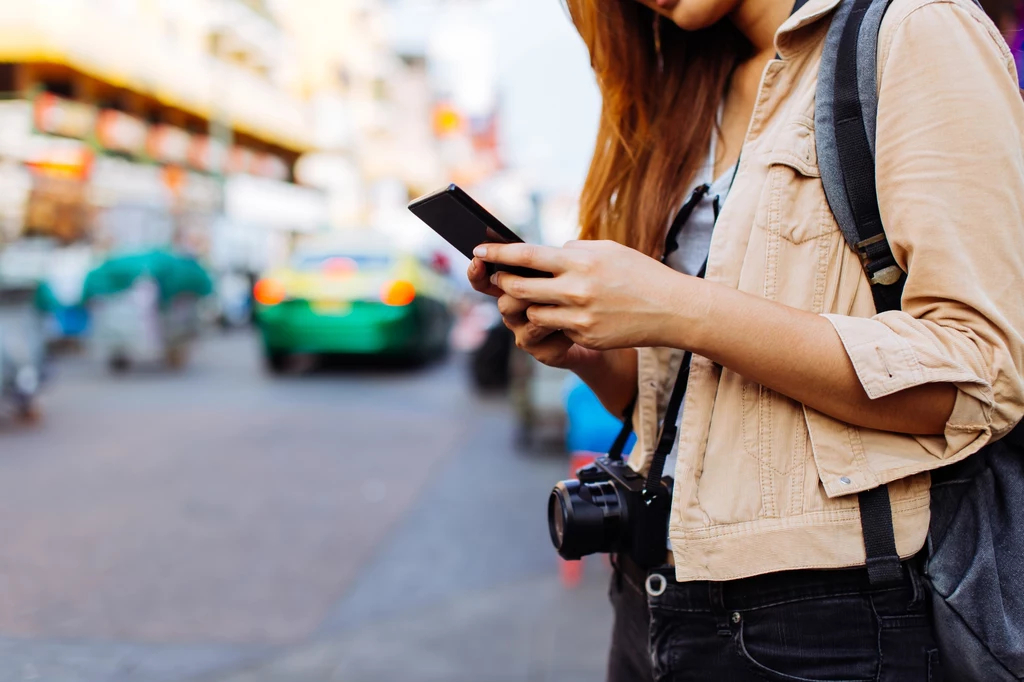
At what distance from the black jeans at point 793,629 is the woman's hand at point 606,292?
340 millimetres

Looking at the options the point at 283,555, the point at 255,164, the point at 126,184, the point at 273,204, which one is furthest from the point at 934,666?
the point at 273,204

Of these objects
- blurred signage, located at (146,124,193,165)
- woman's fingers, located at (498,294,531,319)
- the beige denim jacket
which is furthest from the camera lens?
blurred signage, located at (146,124,193,165)

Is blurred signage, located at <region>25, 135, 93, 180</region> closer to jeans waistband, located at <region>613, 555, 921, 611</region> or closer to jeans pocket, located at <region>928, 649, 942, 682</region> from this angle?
jeans waistband, located at <region>613, 555, 921, 611</region>

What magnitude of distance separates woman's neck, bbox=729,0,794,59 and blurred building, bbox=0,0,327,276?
14.4 meters

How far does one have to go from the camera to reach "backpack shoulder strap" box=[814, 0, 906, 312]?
1050 millimetres

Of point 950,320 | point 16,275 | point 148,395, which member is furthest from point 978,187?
point 16,275

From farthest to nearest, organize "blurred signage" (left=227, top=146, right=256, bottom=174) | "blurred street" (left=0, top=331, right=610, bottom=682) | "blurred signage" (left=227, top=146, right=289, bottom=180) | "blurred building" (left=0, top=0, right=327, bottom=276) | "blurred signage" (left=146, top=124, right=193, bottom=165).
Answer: "blurred signage" (left=227, top=146, right=289, bottom=180)
"blurred signage" (left=227, top=146, right=256, bottom=174)
"blurred signage" (left=146, top=124, right=193, bottom=165)
"blurred building" (left=0, top=0, right=327, bottom=276)
"blurred street" (left=0, top=331, right=610, bottom=682)

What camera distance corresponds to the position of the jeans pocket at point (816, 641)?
3.50ft

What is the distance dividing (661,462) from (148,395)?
8.61 m

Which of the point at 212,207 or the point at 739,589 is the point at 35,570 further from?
the point at 212,207

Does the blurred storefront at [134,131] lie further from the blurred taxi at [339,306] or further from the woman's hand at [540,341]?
the woman's hand at [540,341]

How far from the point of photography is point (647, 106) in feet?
4.94

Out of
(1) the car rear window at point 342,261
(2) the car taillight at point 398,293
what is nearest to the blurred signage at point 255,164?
(1) the car rear window at point 342,261

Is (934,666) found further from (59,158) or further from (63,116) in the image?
(63,116)
